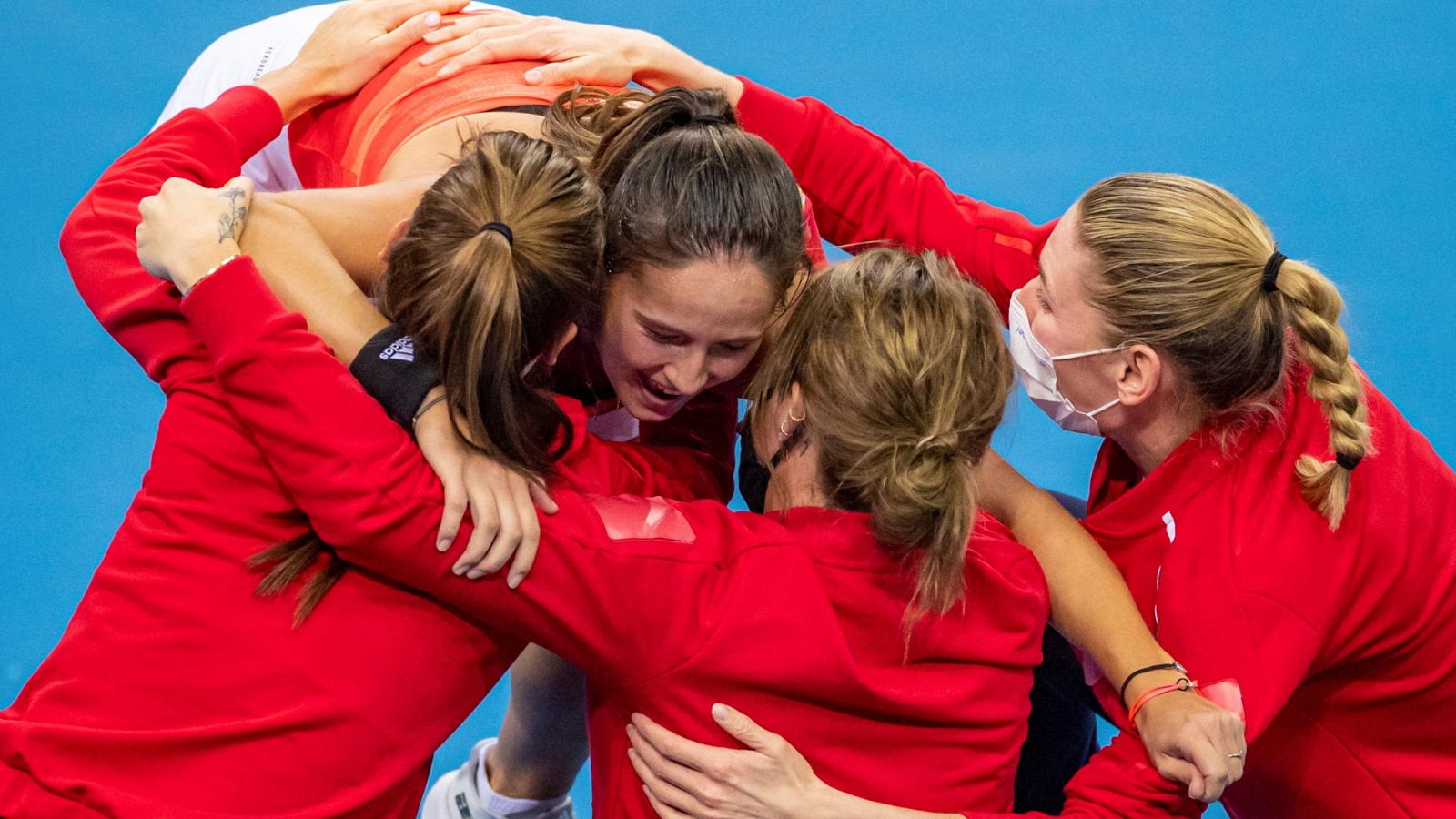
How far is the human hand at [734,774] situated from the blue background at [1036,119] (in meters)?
1.88

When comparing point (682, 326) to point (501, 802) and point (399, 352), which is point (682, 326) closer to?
point (399, 352)

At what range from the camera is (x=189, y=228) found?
1.58m

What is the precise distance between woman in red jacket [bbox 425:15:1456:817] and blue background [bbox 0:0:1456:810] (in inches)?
56.1

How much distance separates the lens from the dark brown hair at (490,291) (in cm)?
147

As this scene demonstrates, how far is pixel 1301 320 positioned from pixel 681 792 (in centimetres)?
95

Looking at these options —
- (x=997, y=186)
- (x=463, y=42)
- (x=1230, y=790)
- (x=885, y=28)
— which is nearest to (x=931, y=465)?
(x=1230, y=790)

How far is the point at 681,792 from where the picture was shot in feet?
5.24

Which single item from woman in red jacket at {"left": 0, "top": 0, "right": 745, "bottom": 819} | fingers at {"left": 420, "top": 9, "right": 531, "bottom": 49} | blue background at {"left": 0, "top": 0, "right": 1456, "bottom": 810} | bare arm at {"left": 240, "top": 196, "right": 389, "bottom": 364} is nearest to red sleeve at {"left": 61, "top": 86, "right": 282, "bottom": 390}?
woman in red jacket at {"left": 0, "top": 0, "right": 745, "bottom": 819}

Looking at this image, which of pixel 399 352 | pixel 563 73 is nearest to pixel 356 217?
pixel 399 352

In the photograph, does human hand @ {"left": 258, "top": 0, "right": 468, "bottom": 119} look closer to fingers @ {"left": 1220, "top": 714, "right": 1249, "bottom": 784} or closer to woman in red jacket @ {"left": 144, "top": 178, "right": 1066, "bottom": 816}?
woman in red jacket @ {"left": 144, "top": 178, "right": 1066, "bottom": 816}

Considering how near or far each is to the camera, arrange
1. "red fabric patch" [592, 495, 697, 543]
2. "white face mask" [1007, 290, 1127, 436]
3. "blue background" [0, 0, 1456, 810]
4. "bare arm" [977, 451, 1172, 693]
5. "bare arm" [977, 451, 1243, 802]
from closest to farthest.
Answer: "red fabric patch" [592, 495, 697, 543] < "bare arm" [977, 451, 1243, 802] < "bare arm" [977, 451, 1172, 693] < "white face mask" [1007, 290, 1127, 436] < "blue background" [0, 0, 1456, 810]

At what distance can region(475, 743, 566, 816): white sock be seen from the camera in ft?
7.70

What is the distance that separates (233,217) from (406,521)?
1.42 feet

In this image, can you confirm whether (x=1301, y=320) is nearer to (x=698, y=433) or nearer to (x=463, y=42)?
(x=698, y=433)
